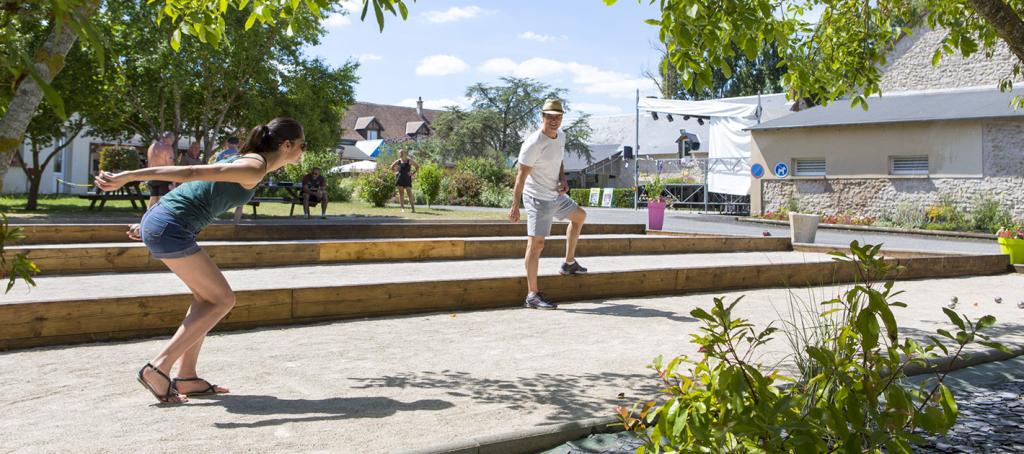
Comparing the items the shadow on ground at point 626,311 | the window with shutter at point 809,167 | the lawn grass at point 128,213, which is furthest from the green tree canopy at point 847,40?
the window with shutter at point 809,167

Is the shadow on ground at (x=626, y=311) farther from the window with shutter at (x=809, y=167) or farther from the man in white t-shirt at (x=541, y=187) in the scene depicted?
the window with shutter at (x=809, y=167)

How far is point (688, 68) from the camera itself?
14.4 ft

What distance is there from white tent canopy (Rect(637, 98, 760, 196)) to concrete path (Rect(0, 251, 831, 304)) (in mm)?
14997

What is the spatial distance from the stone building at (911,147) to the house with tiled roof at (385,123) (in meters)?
53.3

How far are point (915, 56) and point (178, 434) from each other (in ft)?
103

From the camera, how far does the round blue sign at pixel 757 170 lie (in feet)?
86.9

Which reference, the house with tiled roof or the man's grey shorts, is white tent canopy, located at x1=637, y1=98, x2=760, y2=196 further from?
the house with tiled roof

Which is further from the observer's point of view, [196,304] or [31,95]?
[196,304]

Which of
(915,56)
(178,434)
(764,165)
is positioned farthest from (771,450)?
(915,56)

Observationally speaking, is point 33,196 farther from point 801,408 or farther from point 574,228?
point 801,408

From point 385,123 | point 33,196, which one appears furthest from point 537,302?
point 385,123

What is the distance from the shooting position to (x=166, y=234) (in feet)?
12.7

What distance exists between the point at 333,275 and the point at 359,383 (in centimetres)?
491

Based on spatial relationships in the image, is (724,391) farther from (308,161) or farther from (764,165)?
(308,161)
